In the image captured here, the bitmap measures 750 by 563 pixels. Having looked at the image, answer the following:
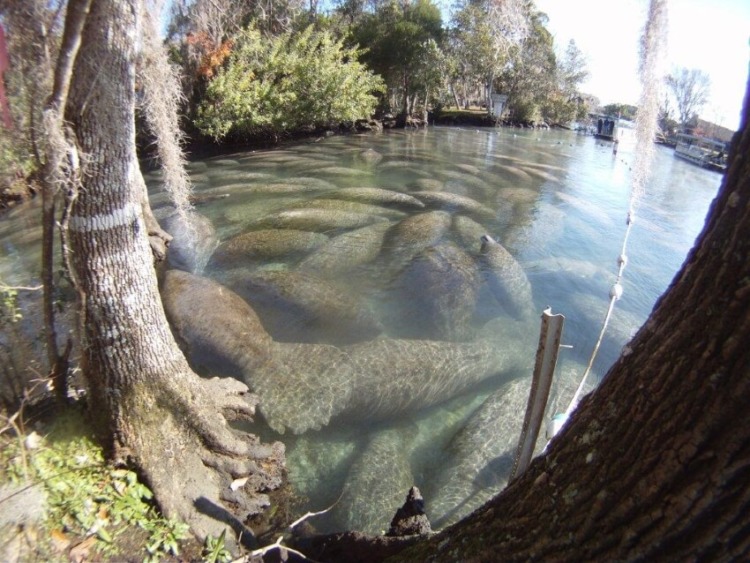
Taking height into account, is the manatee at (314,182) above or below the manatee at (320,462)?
above

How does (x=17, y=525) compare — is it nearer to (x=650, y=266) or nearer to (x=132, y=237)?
(x=132, y=237)

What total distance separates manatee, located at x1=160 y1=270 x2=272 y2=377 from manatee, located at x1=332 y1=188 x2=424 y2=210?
5921mm

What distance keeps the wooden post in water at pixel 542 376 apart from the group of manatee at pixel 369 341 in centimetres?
156

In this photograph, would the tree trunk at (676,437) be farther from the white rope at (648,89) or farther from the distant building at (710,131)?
the distant building at (710,131)

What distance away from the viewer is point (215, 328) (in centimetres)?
537

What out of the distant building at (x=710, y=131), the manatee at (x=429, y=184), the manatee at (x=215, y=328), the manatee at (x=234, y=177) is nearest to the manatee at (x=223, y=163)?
the manatee at (x=234, y=177)

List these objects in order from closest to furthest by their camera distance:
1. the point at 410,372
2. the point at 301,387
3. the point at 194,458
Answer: the point at 194,458
the point at 301,387
the point at 410,372

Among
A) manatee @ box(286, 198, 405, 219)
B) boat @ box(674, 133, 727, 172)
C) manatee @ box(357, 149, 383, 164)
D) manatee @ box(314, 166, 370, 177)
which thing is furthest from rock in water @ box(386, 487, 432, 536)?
boat @ box(674, 133, 727, 172)

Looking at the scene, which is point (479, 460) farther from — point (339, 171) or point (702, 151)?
point (702, 151)

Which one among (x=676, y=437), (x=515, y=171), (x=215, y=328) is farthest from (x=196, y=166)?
(x=676, y=437)

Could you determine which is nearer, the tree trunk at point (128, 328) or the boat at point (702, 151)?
the tree trunk at point (128, 328)

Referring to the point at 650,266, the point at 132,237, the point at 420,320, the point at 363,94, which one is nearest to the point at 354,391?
the point at 420,320

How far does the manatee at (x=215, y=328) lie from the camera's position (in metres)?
5.03

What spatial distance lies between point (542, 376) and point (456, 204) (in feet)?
31.4
